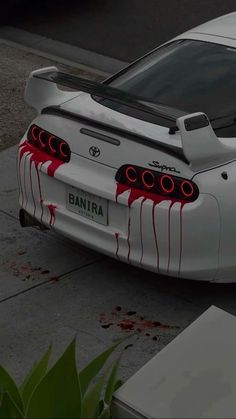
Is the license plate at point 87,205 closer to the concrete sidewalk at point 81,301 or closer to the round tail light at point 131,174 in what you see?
the round tail light at point 131,174

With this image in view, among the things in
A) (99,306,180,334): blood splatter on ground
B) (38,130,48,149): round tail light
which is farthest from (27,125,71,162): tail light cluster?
(99,306,180,334): blood splatter on ground

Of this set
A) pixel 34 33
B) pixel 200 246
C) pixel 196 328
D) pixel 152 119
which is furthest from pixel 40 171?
pixel 34 33

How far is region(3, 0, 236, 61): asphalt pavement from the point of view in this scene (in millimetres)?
10336

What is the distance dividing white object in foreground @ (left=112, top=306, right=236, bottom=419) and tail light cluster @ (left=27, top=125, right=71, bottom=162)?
7.21 feet

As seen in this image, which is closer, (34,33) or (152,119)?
(152,119)

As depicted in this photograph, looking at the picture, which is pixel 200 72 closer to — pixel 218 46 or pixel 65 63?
Answer: pixel 218 46

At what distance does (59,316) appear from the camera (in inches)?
189

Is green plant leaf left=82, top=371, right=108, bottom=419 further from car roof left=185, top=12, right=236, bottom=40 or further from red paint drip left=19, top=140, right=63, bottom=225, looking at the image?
car roof left=185, top=12, right=236, bottom=40

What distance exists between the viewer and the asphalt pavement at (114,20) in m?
10.3

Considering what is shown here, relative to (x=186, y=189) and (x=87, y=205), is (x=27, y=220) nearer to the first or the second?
(x=87, y=205)

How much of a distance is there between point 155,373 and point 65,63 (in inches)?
287

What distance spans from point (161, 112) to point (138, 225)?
0.65m

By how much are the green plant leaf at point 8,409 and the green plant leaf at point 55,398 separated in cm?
5

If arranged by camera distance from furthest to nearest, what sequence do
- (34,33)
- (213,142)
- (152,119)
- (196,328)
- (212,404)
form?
(34,33) → (152,119) → (213,142) → (196,328) → (212,404)
